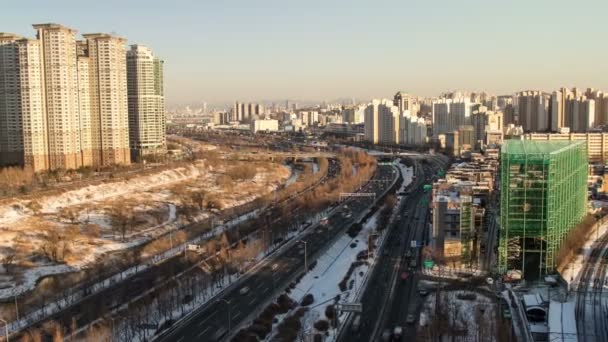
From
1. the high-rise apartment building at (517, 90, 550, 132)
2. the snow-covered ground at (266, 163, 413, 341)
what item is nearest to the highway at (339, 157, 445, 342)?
the snow-covered ground at (266, 163, 413, 341)

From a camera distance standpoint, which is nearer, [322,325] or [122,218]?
[322,325]

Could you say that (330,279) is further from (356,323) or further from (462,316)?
(462,316)

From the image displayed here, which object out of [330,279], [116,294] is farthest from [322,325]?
[116,294]

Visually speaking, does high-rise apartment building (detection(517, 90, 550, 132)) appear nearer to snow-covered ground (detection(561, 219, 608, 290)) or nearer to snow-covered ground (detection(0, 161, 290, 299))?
snow-covered ground (detection(0, 161, 290, 299))

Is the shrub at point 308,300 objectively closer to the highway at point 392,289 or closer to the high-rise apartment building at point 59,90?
the highway at point 392,289

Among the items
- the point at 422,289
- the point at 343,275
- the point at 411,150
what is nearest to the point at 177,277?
the point at 343,275

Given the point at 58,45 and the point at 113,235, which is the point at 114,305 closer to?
the point at 113,235

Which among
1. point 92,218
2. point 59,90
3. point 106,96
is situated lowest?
point 92,218
